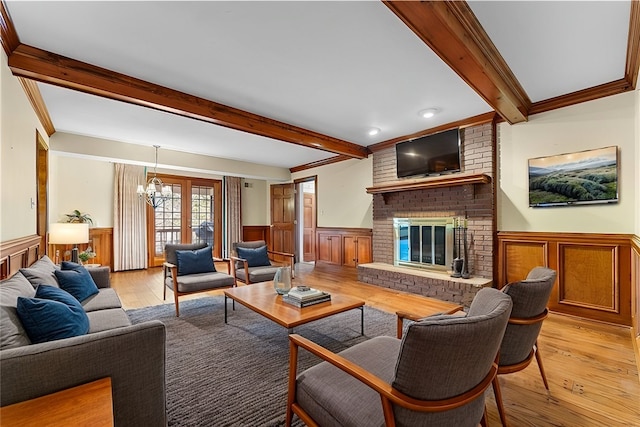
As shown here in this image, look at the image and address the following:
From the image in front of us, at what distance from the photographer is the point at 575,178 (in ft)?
10.5

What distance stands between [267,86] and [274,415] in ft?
9.21

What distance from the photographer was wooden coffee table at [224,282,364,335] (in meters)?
2.26

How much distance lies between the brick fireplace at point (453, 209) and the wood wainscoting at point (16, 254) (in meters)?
4.23

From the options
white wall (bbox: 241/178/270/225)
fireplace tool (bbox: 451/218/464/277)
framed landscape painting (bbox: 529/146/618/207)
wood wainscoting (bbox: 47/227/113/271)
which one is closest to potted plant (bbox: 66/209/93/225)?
wood wainscoting (bbox: 47/227/113/271)

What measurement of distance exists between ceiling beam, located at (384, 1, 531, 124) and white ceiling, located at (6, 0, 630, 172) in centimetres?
8

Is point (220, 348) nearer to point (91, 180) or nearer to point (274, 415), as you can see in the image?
point (274, 415)

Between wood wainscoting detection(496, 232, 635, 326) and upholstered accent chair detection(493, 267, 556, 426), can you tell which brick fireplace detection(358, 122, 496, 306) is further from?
upholstered accent chair detection(493, 267, 556, 426)

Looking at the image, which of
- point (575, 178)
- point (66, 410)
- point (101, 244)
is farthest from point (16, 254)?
point (575, 178)

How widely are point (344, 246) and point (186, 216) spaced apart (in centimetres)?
390

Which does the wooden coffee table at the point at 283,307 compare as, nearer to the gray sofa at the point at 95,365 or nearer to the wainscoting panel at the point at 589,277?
the gray sofa at the point at 95,365

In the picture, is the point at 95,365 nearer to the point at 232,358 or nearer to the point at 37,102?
the point at 232,358

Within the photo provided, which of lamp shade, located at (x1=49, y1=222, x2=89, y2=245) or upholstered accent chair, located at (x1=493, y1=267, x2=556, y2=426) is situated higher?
lamp shade, located at (x1=49, y1=222, x2=89, y2=245)

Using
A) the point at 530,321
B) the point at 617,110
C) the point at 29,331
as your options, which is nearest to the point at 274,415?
the point at 29,331

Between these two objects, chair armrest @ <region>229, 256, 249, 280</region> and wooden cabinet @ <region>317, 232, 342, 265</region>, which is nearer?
chair armrest @ <region>229, 256, 249, 280</region>
